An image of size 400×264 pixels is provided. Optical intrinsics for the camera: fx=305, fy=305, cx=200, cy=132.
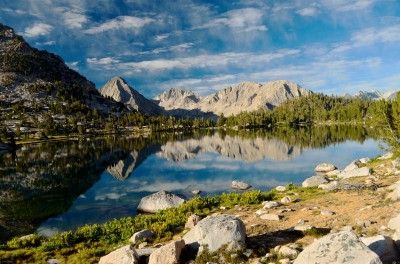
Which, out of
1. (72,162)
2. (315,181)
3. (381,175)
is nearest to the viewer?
(381,175)

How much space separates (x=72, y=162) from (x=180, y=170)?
36.4 m

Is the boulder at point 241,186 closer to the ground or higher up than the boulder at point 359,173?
closer to the ground

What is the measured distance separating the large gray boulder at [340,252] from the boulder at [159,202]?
90.7 feet

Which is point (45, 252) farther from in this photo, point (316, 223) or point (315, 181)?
point (315, 181)

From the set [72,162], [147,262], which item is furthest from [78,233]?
[72,162]

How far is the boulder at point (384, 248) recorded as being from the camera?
13.8m

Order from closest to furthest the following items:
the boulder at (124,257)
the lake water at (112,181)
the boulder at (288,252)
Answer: the boulder at (288,252) < the boulder at (124,257) < the lake water at (112,181)

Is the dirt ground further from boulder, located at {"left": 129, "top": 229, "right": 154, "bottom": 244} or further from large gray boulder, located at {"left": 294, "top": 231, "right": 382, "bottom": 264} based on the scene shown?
boulder, located at {"left": 129, "top": 229, "right": 154, "bottom": 244}

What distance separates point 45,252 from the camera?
75.3ft

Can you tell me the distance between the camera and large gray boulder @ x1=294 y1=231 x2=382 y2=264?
11914 mm

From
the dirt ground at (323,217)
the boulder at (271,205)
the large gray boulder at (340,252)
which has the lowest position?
the boulder at (271,205)

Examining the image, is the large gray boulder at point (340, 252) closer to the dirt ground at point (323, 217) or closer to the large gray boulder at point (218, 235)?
the dirt ground at point (323, 217)

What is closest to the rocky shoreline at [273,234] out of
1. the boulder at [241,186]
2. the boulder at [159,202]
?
the boulder at [159,202]

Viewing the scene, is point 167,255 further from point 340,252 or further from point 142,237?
point 340,252
